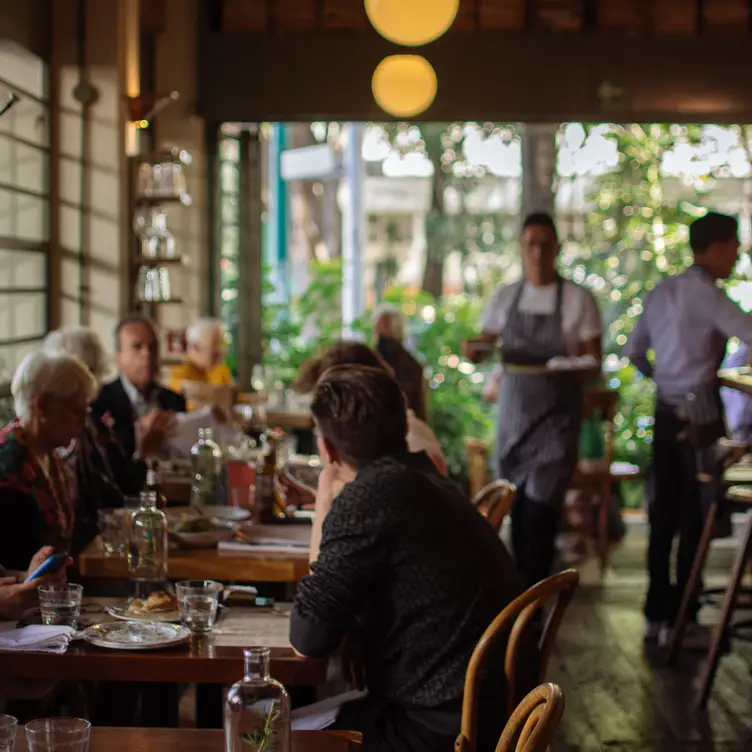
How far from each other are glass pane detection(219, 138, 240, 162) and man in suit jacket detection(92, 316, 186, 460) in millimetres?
3035

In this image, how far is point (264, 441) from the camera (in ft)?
14.9

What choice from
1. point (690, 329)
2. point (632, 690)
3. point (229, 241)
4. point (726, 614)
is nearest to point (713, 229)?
point (690, 329)

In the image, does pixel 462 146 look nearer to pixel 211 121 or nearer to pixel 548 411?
pixel 211 121

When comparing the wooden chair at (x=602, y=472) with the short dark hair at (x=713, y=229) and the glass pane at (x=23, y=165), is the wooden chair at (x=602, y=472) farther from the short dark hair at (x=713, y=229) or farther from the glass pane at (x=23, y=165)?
the glass pane at (x=23, y=165)

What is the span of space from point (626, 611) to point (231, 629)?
159 inches

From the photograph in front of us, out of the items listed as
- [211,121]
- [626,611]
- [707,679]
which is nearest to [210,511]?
[707,679]

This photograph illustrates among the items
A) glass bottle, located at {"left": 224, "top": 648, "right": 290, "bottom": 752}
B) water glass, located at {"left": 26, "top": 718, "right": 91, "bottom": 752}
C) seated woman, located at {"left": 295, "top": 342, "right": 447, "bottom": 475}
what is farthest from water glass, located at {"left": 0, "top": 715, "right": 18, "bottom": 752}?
seated woman, located at {"left": 295, "top": 342, "right": 447, "bottom": 475}

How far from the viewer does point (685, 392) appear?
5.76 metres

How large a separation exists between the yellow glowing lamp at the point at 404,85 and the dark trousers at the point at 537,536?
8.80ft

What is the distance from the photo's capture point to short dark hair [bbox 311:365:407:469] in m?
2.82

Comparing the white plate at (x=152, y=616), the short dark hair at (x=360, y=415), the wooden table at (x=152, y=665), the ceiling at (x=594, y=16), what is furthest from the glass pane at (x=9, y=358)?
the ceiling at (x=594, y=16)

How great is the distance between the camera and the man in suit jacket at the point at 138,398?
16.1 ft

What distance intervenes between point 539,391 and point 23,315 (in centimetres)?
242

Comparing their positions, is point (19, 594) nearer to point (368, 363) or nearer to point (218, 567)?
point (218, 567)
